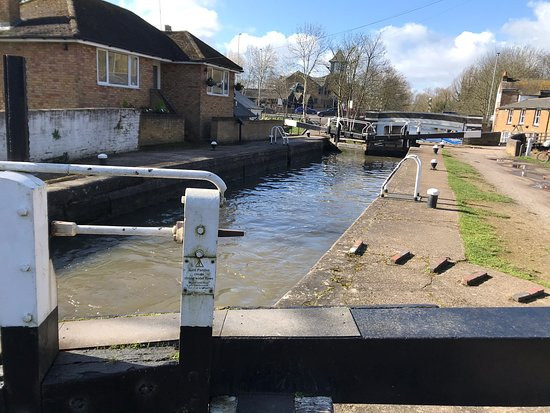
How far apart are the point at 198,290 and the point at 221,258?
21.7 ft

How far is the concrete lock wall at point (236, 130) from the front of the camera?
22.4 meters

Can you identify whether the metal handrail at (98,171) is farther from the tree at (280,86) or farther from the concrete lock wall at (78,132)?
the tree at (280,86)

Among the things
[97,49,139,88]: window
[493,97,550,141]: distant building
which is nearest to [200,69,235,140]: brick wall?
[97,49,139,88]: window

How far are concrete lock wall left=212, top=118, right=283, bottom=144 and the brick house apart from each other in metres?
1.01

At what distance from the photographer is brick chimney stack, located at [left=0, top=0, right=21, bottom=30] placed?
17.4 m

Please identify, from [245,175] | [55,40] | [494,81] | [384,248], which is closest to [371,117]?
[494,81]

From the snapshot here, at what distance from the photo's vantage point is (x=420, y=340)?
202cm

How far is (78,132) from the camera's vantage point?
13414mm

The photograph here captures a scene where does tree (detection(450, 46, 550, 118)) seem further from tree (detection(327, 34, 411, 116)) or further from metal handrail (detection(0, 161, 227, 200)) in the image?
metal handrail (detection(0, 161, 227, 200))

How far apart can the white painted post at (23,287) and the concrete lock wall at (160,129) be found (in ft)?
54.5

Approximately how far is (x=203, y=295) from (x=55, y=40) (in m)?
17.4

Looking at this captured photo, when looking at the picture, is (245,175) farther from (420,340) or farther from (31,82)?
(420,340)

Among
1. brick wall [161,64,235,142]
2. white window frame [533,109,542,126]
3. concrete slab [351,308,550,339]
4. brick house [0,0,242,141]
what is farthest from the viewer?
white window frame [533,109,542,126]

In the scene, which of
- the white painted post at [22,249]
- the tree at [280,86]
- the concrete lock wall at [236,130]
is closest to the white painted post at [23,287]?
the white painted post at [22,249]
